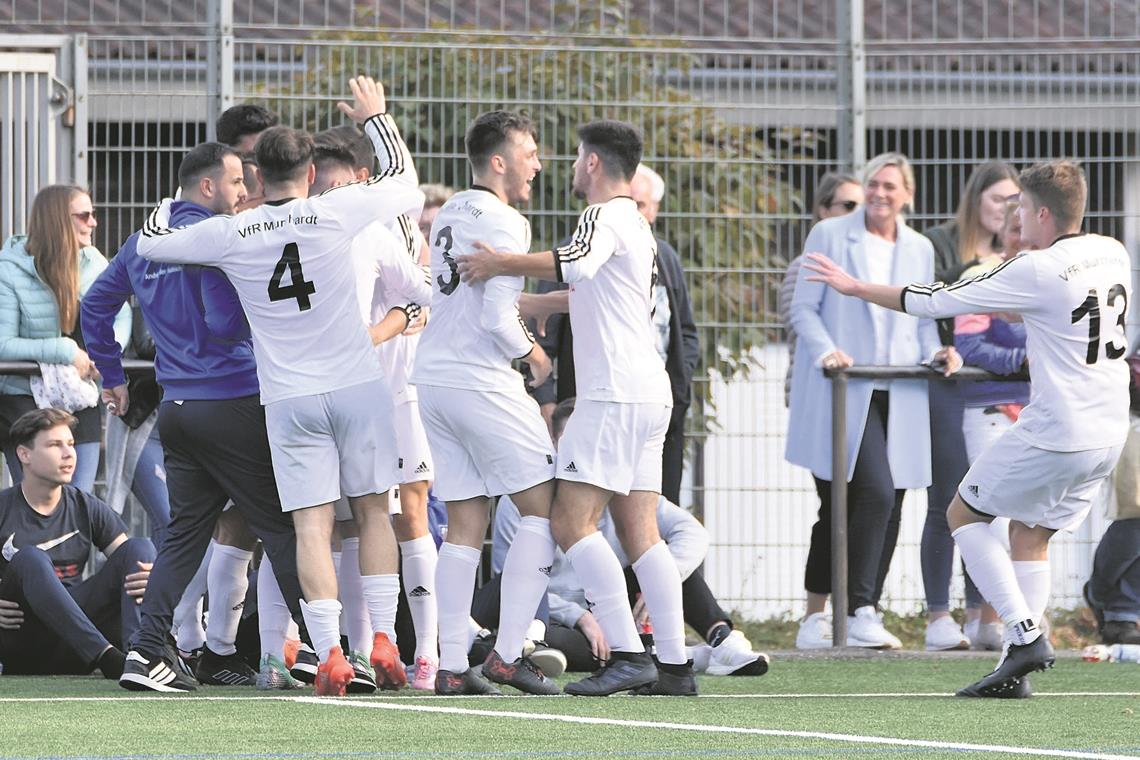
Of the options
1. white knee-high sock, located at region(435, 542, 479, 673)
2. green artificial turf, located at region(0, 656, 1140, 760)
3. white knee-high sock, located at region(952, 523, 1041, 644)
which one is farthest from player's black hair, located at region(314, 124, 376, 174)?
white knee-high sock, located at region(952, 523, 1041, 644)

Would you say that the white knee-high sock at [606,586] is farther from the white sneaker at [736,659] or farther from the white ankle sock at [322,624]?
the white sneaker at [736,659]

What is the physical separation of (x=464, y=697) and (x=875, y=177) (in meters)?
3.51

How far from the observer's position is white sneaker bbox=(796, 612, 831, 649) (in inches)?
381

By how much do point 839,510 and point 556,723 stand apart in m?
3.59

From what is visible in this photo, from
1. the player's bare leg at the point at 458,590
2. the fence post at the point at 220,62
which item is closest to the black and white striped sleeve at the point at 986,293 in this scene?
the player's bare leg at the point at 458,590

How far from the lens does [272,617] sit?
7.89 m

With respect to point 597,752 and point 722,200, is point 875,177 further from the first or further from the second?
point 597,752

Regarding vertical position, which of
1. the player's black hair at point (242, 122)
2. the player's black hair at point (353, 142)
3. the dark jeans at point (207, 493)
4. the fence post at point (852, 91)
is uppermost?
the fence post at point (852, 91)

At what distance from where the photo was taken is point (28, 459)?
332 inches

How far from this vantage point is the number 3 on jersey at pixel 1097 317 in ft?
24.7

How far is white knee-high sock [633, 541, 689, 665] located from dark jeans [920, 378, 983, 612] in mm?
2499

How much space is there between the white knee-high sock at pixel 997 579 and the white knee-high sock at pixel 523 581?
1.44 meters

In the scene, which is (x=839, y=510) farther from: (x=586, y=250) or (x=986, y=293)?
(x=586, y=250)

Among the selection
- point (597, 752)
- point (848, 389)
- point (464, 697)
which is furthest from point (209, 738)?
point (848, 389)
